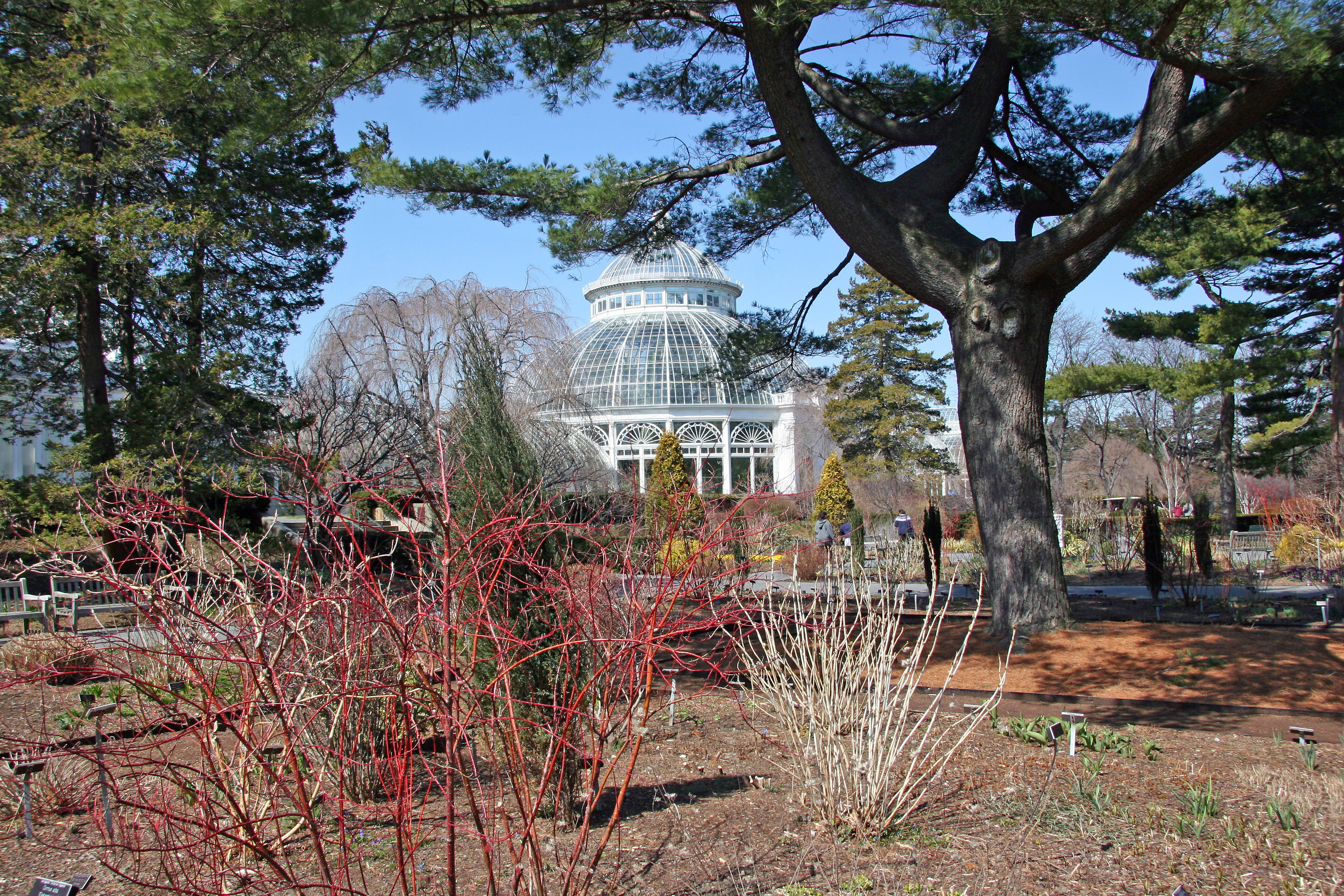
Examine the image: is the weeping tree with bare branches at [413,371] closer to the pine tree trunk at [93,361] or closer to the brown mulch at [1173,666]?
the pine tree trunk at [93,361]

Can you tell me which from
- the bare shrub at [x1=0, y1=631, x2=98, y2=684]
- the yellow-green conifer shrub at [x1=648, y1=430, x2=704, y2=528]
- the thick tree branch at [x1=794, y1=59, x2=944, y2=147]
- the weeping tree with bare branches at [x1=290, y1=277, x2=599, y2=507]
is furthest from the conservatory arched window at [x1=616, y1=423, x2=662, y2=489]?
the bare shrub at [x1=0, y1=631, x2=98, y2=684]

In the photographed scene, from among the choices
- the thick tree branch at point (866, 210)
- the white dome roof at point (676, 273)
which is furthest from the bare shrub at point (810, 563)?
the white dome roof at point (676, 273)

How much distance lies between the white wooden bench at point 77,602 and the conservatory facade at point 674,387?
78.8 feet

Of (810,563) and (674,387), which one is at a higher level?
(674,387)

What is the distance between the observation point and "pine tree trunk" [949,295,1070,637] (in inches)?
296

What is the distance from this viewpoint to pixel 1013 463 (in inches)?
299

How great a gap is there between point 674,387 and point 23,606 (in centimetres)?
3054

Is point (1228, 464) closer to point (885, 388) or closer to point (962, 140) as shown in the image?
point (885, 388)

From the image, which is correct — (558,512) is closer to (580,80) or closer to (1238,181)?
(580,80)

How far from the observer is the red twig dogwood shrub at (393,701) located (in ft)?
7.47

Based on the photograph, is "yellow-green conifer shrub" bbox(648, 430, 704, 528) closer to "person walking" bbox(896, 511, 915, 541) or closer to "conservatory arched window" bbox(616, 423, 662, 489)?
"person walking" bbox(896, 511, 915, 541)

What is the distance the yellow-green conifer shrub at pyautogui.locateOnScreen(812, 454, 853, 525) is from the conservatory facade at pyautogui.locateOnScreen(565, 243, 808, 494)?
12.5 metres

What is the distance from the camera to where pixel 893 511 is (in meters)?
26.2

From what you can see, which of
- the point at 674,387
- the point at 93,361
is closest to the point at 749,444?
the point at 674,387
